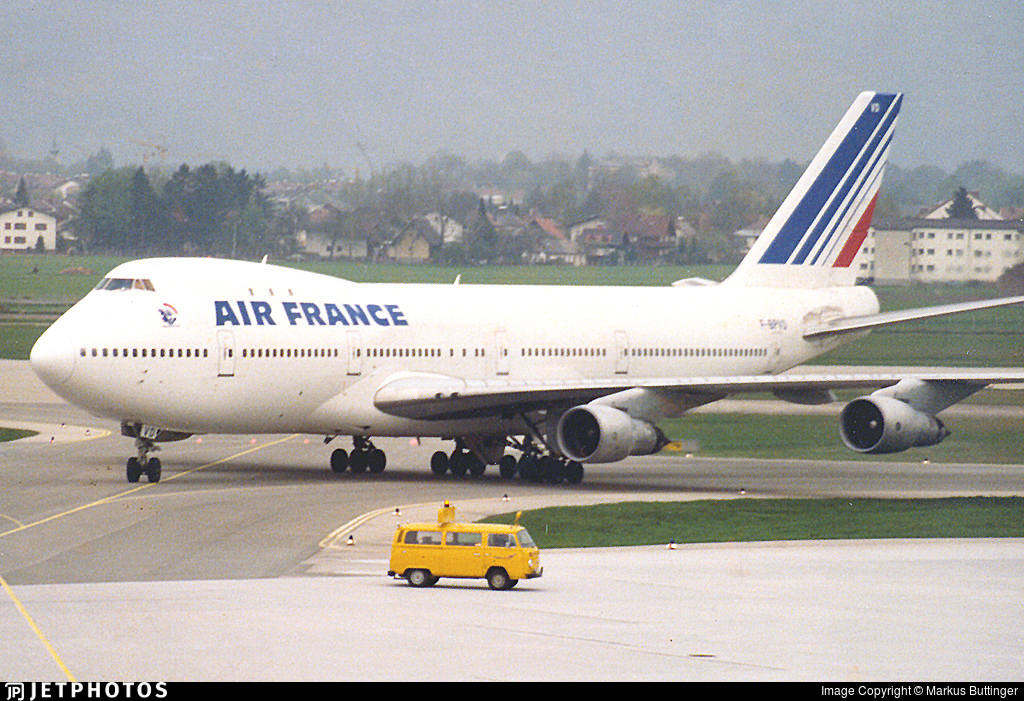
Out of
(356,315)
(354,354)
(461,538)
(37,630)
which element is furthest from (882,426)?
(37,630)

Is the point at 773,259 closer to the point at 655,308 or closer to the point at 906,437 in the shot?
the point at 655,308

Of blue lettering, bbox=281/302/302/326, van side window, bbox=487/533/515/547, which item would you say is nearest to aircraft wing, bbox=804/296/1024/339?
blue lettering, bbox=281/302/302/326

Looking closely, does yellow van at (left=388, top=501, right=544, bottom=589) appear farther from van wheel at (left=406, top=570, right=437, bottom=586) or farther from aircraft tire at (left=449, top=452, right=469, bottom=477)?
aircraft tire at (left=449, top=452, right=469, bottom=477)

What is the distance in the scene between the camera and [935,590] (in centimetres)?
2198

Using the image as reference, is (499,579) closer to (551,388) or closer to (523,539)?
(523,539)

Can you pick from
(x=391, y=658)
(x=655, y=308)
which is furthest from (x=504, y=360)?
(x=391, y=658)

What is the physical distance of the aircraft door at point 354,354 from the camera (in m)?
37.6

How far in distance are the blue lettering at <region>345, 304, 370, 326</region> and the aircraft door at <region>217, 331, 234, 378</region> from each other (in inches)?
137

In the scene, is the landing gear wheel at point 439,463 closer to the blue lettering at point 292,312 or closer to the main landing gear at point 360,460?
the main landing gear at point 360,460

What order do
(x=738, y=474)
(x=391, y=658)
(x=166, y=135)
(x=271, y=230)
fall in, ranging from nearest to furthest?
1. (x=391, y=658)
2. (x=738, y=474)
3. (x=271, y=230)
4. (x=166, y=135)

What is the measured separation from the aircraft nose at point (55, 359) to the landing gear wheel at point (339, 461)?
27.5 feet

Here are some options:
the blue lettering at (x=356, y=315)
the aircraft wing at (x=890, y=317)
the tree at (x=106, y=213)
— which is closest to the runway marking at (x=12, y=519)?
the blue lettering at (x=356, y=315)

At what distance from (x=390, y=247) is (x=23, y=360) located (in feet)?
80.3

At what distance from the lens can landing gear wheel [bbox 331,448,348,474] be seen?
40.2 m
